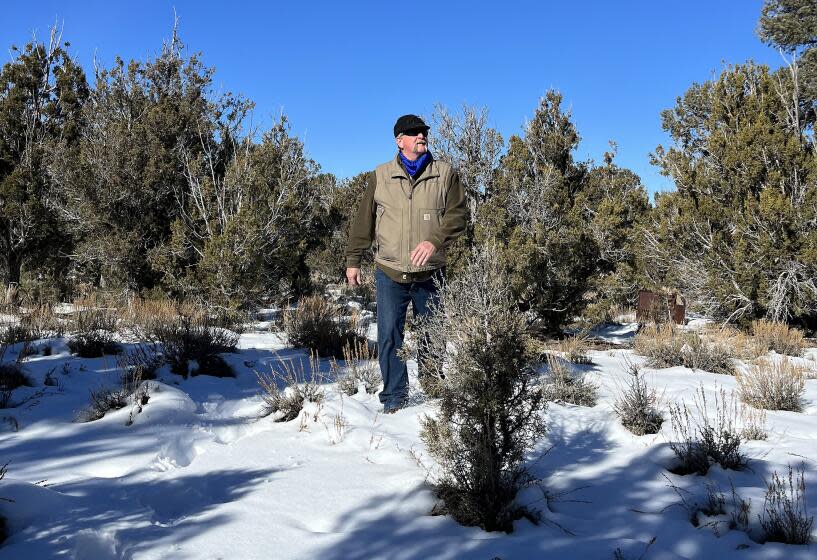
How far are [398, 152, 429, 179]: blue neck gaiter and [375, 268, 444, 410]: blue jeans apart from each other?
2.24 feet

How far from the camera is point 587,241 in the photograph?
793 centimetres

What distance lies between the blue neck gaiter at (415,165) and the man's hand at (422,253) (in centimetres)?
53

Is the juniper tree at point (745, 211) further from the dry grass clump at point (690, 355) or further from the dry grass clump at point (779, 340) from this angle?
the dry grass clump at point (690, 355)

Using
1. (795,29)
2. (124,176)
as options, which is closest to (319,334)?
(124,176)

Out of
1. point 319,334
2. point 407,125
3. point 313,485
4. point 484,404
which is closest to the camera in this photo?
point 484,404

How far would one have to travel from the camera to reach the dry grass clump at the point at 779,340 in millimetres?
7652

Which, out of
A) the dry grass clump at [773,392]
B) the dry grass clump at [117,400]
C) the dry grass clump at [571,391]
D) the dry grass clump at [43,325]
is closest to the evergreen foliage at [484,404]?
the dry grass clump at [571,391]

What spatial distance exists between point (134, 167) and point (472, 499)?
9726mm

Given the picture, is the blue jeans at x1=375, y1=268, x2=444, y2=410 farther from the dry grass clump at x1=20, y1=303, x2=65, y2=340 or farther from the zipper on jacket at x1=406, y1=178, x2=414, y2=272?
the dry grass clump at x1=20, y1=303, x2=65, y2=340

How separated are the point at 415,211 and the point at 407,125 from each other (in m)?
0.56

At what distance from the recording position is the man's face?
3.42 metres

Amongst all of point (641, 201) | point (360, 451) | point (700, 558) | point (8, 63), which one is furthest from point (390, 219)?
point (8, 63)

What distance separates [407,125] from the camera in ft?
11.2

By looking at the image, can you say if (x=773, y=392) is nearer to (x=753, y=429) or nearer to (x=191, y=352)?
(x=753, y=429)
